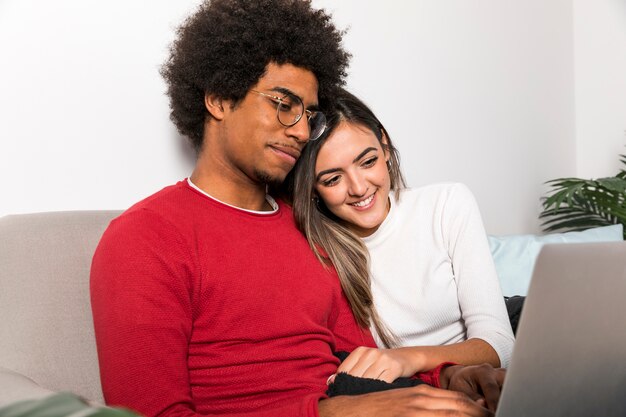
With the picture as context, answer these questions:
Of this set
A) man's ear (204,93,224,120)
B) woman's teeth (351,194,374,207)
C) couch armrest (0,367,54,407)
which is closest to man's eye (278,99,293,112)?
man's ear (204,93,224,120)

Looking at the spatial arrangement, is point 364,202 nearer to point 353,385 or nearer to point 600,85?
point 353,385

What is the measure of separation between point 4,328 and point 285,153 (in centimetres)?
64

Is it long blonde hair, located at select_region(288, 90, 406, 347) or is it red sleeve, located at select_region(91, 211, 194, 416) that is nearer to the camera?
red sleeve, located at select_region(91, 211, 194, 416)

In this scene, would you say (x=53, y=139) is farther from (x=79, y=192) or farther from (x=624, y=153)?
(x=624, y=153)

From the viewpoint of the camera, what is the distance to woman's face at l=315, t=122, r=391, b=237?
5.78 ft

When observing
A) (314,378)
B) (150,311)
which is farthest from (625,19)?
(150,311)

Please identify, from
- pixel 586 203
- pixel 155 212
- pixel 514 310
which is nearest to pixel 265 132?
pixel 155 212

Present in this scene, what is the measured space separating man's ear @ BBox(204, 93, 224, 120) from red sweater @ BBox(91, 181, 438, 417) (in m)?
0.18

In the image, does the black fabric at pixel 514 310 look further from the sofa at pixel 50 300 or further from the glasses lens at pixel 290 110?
the sofa at pixel 50 300

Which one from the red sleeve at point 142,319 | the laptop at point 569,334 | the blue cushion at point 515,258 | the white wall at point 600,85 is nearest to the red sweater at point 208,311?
the red sleeve at point 142,319

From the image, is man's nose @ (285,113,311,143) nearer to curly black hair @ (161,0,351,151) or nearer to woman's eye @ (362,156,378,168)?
curly black hair @ (161,0,351,151)

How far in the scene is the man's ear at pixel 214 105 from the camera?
159cm

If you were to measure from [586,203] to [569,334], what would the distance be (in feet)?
7.05

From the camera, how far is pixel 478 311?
5.64 ft
